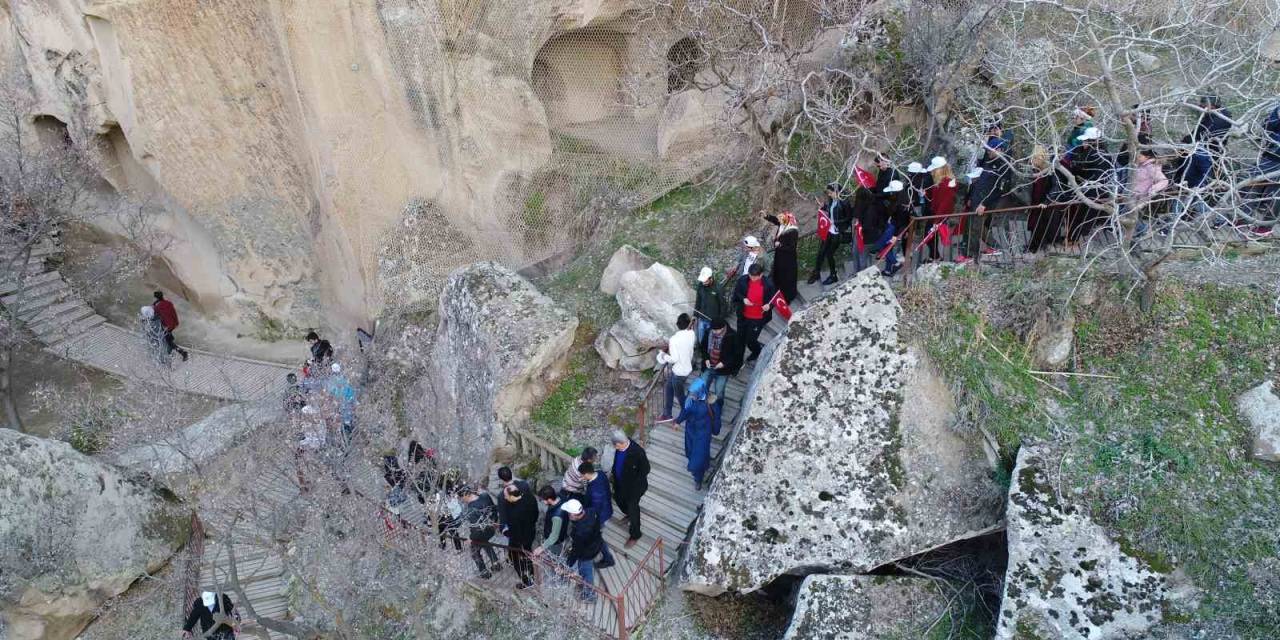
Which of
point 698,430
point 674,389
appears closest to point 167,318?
point 674,389

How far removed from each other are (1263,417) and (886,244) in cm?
420

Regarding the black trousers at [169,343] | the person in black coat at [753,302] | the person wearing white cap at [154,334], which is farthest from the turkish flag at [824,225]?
the black trousers at [169,343]

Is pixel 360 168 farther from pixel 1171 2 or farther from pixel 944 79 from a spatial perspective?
pixel 1171 2

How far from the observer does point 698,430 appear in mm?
9453

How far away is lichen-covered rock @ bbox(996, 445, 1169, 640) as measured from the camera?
739cm

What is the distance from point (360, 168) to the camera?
49.5 feet

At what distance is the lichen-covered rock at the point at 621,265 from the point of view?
1328cm

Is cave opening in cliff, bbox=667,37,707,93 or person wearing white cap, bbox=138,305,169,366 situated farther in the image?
person wearing white cap, bbox=138,305,169,366

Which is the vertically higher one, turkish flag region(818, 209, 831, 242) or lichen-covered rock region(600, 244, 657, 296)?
turkish flag region(818, 209, 831, 242)

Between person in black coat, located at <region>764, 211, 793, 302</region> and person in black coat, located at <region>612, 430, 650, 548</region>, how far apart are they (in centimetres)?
293

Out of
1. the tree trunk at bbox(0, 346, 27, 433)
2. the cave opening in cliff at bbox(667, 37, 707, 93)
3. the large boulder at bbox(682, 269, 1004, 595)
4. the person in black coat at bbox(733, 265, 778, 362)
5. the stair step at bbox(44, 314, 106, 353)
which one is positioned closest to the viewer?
the large boulder at bbox(682, 269, 1004, 595)

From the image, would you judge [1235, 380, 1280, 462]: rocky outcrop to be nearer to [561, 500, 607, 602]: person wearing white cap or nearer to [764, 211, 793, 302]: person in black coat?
[764, 211, 793, 302]: person in black coat

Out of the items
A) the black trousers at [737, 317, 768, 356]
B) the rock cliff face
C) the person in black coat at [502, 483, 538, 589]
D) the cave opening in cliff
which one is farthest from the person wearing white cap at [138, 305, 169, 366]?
the black trousers at [737, 317, 768, 356]

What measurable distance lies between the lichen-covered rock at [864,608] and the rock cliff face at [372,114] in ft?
27.6
